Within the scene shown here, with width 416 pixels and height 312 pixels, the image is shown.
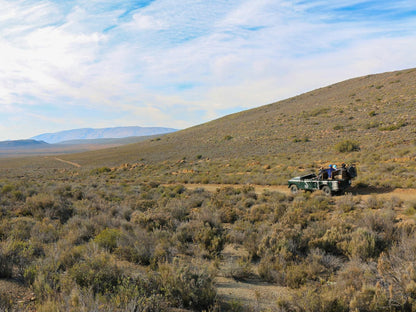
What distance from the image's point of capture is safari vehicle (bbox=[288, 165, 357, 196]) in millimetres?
12418

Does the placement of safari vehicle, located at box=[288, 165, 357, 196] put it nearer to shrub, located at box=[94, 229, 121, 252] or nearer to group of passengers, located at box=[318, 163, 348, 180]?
group of passengers, located at box=[318, 163, 348, 180]

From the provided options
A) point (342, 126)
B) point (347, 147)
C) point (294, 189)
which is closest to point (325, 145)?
point (347, 147)

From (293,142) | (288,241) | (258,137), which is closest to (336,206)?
(288,241)

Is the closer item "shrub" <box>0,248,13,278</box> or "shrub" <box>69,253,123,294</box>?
"shrub" <box>69,253,123,294</box>

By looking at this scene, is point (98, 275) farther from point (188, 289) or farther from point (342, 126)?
point (342, 126)

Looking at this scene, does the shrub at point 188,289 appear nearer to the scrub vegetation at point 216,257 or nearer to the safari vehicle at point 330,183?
the scrub vegetation at point 216,257

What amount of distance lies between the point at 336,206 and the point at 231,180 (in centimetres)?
1049

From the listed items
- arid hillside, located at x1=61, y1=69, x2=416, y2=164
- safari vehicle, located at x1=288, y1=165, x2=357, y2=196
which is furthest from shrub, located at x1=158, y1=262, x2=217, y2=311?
arid hillside, located at x1=61, y1=69, x2=416, y2=164

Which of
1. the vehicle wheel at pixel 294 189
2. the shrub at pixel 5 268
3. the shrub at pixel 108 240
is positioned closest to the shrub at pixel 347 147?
the vehicle wheel at pixel 294 189

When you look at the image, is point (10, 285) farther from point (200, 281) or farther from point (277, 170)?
point (277, 170)

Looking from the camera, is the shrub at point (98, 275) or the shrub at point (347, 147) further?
the shrub at point (347, 147)

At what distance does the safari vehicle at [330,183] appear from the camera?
1242 centimetres

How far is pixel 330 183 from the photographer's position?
12539 millimetres

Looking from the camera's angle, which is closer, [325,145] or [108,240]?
[108,240]
